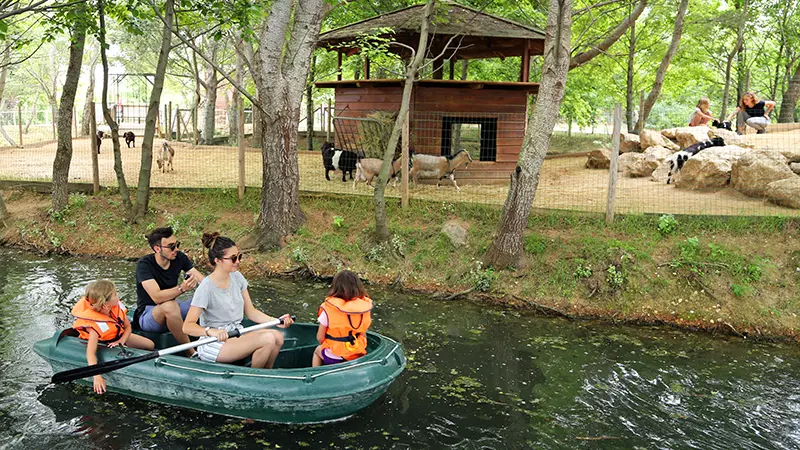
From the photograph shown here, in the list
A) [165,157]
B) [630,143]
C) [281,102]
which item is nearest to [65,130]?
[165,157]

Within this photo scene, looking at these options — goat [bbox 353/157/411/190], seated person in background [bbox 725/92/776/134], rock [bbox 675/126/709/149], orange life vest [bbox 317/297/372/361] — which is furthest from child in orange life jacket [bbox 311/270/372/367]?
seated person in background [bbox 725/92/776/134]

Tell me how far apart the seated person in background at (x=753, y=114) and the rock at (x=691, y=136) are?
3.30 ft

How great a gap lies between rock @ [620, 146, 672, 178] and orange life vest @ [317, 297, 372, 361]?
1122cm

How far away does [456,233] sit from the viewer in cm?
1141

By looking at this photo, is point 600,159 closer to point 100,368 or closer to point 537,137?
point 537,137

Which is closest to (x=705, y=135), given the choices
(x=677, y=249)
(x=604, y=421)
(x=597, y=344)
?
(x=677, y=249)

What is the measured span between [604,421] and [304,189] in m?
8.80

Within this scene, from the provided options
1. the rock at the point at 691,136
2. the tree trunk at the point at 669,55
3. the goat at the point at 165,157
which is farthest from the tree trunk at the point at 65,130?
the tree trunk at the point at 669,55

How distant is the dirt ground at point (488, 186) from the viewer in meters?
11.6

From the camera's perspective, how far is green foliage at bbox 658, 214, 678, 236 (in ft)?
34.8

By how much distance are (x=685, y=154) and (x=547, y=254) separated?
17.3ft

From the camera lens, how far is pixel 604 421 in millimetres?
6305

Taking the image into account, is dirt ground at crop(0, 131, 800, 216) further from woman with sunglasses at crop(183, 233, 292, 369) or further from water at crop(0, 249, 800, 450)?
woman with sunglasses at crop(183, 233, 292, 369)

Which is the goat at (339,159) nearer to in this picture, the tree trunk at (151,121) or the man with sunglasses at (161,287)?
the tree trunk at (151,121)
